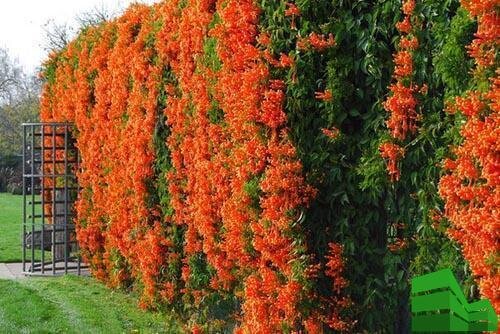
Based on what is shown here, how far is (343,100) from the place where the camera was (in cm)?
467

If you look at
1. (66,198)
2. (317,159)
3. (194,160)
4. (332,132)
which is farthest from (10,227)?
(332,132)

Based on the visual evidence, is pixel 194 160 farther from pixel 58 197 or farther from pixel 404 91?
pixel 58 197

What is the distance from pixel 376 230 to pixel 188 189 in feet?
8.46

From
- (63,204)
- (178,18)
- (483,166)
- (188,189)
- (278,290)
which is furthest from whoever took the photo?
(63,204)

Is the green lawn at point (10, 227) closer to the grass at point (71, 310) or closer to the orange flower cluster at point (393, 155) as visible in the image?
the grass at point (71, 310)

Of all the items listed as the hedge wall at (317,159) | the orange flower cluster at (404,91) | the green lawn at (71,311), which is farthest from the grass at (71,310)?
the orange flower cluster at (404,91)

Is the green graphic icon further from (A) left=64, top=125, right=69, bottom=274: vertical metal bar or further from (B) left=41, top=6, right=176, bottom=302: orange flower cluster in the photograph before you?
(A) left=64, top=125, right=69, bottom=274: vertical metal bar

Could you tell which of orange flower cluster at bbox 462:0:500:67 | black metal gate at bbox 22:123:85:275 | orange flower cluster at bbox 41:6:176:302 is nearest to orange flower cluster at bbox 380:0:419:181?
orange flower cluster at bbox 462:0:500:67

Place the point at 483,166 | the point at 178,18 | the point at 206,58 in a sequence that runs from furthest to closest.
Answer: the point at 178,18 → the point at 206,58 → the point at 483,166

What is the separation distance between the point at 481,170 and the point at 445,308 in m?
0.63

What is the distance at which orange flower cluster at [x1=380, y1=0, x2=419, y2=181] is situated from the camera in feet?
13.1

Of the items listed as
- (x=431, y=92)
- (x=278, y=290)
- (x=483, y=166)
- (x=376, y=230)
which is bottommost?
(x=278, y=290)

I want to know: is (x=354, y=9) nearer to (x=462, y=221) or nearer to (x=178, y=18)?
(x=462, y=221)

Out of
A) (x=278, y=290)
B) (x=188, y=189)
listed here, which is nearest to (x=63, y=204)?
(x=188, y=189)
